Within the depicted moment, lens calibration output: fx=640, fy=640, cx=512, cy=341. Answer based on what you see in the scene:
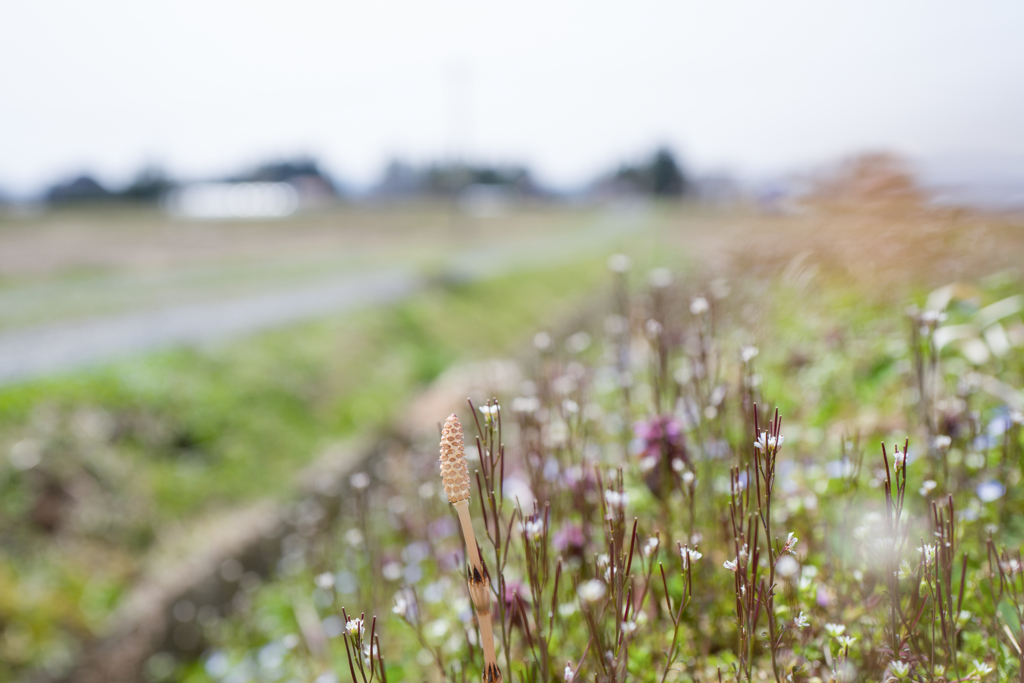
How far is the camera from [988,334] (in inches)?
108

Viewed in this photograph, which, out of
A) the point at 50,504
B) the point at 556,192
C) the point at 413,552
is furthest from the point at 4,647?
the point at 556,192

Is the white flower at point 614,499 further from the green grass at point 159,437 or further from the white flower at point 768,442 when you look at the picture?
the green grass at point 159,437

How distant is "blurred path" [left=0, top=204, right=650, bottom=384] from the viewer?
23.8ft

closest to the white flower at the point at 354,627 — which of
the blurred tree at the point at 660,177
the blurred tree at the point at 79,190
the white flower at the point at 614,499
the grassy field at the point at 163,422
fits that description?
the white flower at the point at 614,499

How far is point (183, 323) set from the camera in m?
9.66

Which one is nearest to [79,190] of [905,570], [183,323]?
[183,323]

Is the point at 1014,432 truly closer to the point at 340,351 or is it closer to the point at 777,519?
the point at 777,519

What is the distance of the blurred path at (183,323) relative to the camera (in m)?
7.25

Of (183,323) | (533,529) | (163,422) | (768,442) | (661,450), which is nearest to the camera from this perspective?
(768,442)

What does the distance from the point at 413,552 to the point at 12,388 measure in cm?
482

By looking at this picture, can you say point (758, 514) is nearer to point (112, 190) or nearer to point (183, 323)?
point (183, 323)

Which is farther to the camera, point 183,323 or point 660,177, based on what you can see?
point 660,177

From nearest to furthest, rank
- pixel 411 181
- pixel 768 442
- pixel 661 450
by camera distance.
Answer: pixel 768 442, pixel 661 450, pixel 411 181

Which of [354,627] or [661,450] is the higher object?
[354,627]
